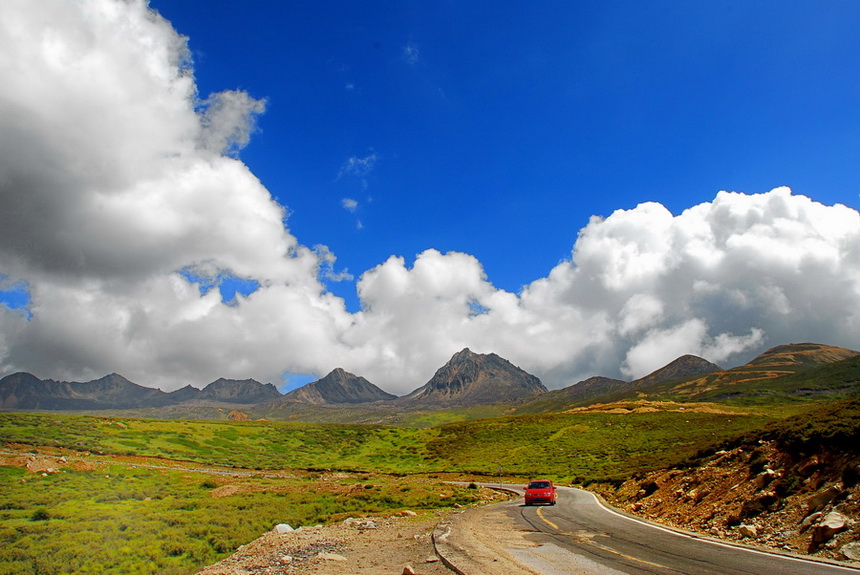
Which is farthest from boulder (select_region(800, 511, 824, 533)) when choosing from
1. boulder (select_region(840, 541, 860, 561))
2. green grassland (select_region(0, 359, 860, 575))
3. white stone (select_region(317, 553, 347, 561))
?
white stone (select_region(317, 553, 347, 561))

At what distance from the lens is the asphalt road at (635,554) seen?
10.5 metres

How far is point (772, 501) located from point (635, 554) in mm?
7137

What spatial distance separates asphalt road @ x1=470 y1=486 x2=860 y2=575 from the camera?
10.5 m

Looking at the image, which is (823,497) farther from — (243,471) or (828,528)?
(243,471)

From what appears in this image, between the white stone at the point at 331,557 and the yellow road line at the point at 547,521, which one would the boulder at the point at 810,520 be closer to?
the yellow road line at the point at 547,521

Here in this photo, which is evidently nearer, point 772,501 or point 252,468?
point 772,501

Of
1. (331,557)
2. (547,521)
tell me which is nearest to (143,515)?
(331,557)

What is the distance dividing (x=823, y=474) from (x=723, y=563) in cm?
735

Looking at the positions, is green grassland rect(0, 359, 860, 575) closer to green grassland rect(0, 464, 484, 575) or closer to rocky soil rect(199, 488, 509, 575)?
green grassland rect(0, 464, 484, 575)

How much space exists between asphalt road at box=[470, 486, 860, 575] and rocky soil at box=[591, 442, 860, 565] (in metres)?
1.37

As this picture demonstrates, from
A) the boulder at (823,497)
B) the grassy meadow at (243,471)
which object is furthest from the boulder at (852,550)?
the grassy meadow at (243,471)

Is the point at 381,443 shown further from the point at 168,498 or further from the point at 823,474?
the point at 823,474

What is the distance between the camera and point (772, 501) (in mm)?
15789

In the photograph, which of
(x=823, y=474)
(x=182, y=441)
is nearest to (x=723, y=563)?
(x=823, y=474)
